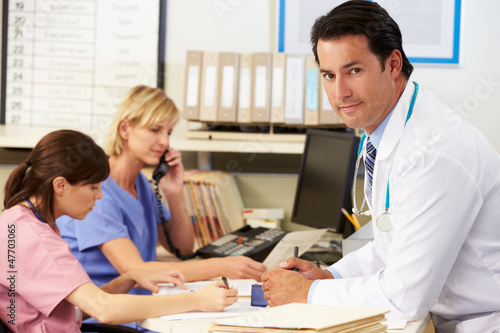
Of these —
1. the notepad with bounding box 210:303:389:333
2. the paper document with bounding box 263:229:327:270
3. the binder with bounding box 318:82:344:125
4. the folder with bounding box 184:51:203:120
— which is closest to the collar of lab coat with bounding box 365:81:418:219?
the notepad with bounding box 210:303:389:333

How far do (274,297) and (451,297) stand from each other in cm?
40

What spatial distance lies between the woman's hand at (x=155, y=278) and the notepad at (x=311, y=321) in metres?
0.62

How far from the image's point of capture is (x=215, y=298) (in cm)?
142

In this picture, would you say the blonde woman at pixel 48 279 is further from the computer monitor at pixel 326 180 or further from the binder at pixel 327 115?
the binder at pixel 327 115

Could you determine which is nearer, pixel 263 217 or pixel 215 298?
pixel 215 298

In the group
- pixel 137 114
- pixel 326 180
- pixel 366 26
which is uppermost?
pixel 366 26

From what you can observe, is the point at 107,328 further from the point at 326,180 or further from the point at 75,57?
the point at 75,57

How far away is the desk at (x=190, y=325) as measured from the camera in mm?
1211

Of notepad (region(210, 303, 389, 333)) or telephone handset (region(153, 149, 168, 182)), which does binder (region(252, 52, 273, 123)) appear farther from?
notepad (region(210, 303, 389, 333))

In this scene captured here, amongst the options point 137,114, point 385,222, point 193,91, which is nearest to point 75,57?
point 193,91

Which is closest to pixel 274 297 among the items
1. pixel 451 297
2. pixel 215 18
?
pixel 451 297

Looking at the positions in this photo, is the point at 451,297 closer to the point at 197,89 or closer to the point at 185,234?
the point at 185,234

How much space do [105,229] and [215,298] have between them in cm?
69

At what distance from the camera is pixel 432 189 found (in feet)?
3.79
